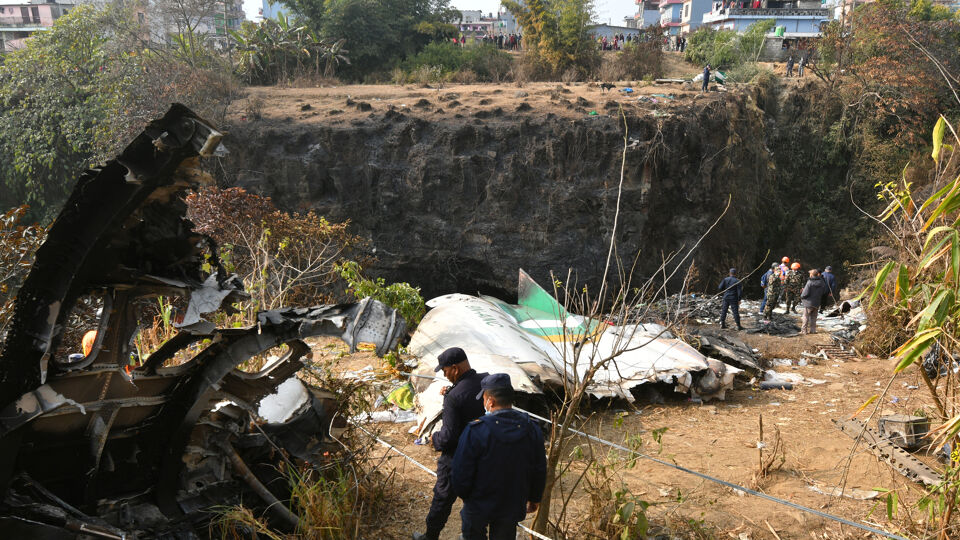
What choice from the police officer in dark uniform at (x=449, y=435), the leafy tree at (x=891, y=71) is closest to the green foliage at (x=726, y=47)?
the leafy tree at (x=891, y=71)

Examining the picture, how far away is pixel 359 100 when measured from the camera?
783 inches

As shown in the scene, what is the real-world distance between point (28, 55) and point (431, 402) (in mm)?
20298

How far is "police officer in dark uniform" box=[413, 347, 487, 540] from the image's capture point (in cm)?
373

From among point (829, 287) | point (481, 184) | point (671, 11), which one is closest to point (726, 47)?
point (481, 184)

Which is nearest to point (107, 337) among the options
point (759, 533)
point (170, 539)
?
point (170, 539)

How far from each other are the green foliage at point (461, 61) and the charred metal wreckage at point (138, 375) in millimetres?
23764

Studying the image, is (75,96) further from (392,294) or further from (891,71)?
(891,71)

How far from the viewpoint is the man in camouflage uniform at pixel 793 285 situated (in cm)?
1305

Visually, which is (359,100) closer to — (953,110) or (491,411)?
(491,411)

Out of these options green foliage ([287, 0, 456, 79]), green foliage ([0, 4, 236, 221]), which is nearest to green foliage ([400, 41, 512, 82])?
green foliage ([287, 0, 456, 79])

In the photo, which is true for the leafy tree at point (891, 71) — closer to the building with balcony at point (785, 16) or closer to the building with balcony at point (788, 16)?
the building with balcony at point (785, 16)

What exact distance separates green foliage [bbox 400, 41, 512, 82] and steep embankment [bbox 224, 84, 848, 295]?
918 cm

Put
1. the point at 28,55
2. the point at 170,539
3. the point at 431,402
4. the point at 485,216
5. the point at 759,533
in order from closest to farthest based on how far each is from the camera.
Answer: the point at 170,539 < the point at 759,533 < the point at 431,402 < the point at 485,216 < the point at 28,55

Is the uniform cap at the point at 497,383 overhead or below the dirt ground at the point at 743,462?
overhead
